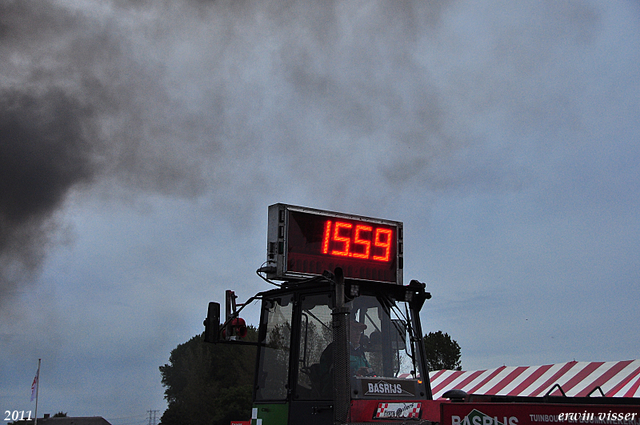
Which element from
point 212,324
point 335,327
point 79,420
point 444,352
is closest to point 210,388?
point 79,420

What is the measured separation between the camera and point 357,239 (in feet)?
23.4

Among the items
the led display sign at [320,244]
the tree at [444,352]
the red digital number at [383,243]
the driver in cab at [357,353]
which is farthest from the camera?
the tree at [444,352]

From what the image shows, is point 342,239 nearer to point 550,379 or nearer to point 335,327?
point 335,327

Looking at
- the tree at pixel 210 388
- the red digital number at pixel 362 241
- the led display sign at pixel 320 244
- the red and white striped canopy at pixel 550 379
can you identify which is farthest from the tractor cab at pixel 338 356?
the tree at pixel 210 388

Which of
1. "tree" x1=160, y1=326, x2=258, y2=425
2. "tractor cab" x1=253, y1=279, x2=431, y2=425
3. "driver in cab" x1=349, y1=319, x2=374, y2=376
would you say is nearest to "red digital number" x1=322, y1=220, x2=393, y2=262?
"tractor cab" x1=253, y1=279, x2=431, y2=425

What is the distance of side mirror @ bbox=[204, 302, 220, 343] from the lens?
6723 mm

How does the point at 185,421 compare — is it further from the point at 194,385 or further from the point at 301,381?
the point at 301,381

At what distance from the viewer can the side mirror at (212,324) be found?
22.1 ft

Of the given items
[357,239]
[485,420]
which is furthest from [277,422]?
[485,420]

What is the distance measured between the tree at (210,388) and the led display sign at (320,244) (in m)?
36.9

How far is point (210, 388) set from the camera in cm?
4900

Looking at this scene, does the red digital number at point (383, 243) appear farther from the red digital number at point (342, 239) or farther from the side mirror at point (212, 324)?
the side mirror at point (212, 324)

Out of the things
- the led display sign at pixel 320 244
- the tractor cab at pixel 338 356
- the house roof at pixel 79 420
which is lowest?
the house roof at pixel 79 420

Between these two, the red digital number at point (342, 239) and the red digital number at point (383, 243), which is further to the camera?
the red digital number at point (383, 243)
